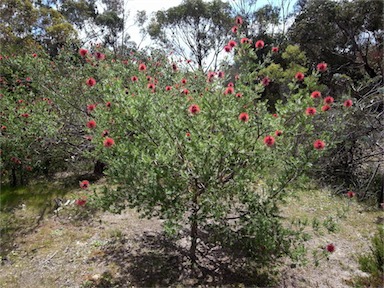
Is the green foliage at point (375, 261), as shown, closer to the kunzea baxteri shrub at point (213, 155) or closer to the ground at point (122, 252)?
the ground at point (122, 252)

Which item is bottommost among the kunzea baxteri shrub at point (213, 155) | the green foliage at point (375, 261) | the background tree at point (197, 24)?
the green foliage at point (375, 261)

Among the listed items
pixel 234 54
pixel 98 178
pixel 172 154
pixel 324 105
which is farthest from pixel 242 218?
pixel 98 178

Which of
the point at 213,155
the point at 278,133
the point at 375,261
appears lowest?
the point at 375,261

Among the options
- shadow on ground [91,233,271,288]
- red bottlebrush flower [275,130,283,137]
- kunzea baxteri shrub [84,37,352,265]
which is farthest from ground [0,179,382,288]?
red bottlebrush flower [275,130,283,137]

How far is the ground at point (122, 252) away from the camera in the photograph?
2.75m

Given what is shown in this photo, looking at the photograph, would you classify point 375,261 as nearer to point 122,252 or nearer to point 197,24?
point 122,252

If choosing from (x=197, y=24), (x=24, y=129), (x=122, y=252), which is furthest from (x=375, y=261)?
(x=197, y=24)

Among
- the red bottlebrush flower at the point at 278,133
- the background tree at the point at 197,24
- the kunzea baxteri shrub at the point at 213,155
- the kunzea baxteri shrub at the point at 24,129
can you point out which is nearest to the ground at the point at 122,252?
the kunzea baxteri shrub at the point at 213,155

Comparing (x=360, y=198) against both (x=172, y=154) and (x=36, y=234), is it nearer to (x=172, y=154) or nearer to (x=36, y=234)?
(x=172, y=154)

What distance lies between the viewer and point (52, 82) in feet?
16.8

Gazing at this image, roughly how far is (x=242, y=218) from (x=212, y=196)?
1.49 feet

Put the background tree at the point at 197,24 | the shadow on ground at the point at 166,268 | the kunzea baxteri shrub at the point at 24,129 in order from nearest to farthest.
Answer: the shadow on ground at the point at 166,268
the kunzea baxteri shrub at the point at 24,129
the background tree at the point at 197,24

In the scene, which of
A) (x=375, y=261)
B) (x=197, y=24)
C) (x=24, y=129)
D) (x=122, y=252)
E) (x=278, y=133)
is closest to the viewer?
(x=278, y=133)

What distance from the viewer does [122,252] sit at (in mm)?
3207
